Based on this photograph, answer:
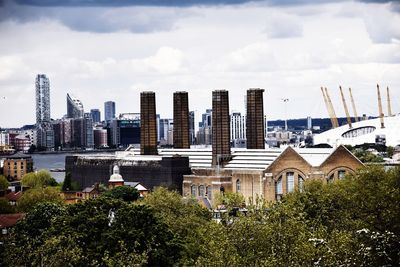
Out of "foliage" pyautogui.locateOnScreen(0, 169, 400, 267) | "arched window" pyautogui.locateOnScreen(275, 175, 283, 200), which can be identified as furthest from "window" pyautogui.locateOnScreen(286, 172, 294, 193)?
"foliage" pyautogui.locateOnScreen(0, 169, 400, 267)

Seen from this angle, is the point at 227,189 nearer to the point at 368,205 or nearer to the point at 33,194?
the point at 33,194

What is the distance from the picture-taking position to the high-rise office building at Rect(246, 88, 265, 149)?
4946 inches

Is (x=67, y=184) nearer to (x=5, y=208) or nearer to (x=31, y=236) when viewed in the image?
(x=5, y=208)

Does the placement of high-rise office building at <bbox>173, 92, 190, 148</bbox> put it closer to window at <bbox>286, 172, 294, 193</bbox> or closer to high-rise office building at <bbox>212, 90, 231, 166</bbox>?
high-rise office building at <bbox>212, 90, 231, 166</bbox>

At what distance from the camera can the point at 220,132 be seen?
4663 inches

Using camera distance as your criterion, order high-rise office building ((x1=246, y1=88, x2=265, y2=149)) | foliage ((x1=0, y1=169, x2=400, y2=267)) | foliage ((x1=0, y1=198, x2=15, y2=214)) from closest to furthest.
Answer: foliage ((x1=0, y1=169, x2=400, y2=267)) → foliage ((x1=0, y1=198, x2=15, y2=214)) → high-rise office building ((x1=246, y1=88, x2=265, y2=149))

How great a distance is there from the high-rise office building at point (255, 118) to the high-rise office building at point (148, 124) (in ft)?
31.6

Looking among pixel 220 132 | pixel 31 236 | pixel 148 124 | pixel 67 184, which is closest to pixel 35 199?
pixel 220 132

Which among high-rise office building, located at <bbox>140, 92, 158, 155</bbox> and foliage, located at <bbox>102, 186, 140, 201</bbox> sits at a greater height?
high-rise office building, located at <bbox>140, 92, 158, 155</bbox>

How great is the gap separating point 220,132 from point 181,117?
44.8 feet

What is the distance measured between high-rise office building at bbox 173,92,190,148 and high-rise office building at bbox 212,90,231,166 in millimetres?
11110

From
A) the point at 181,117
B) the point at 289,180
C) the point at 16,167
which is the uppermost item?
the point at 181,117

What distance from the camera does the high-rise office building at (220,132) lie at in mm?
118250

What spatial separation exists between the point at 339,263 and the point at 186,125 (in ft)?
279
